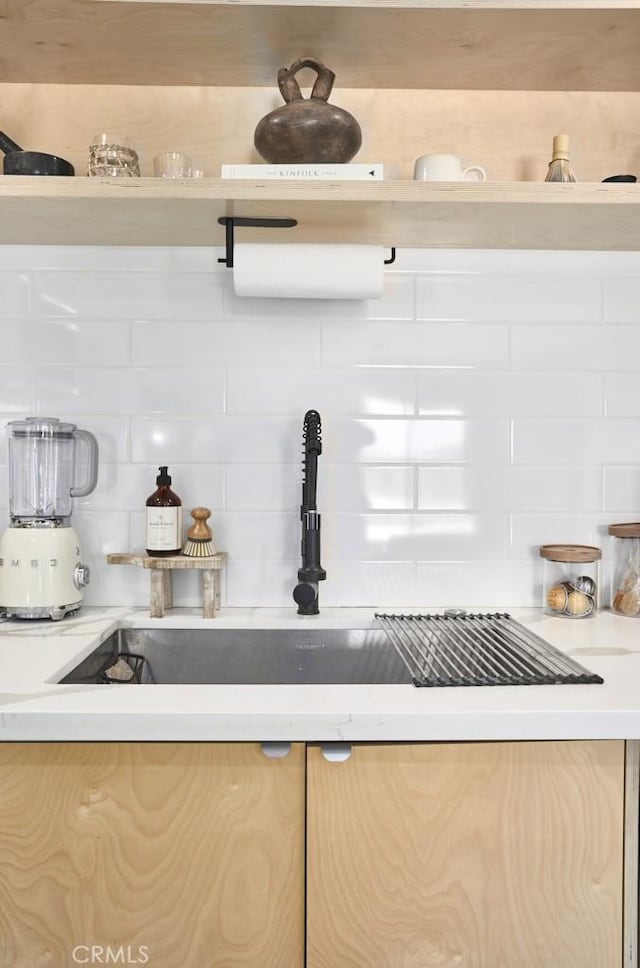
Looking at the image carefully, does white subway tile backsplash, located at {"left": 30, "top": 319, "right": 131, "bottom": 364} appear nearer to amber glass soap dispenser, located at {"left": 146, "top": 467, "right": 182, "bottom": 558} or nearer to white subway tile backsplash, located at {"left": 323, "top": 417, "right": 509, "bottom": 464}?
amber glass soap dispenser, located at {"left": 146, "top": 467, "right": 182, "bottom": 558}

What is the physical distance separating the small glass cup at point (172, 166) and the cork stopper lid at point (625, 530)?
1.11 meters

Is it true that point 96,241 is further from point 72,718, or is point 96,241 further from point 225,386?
point 72,718

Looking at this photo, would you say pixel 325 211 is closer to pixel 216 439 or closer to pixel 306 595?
pixel 216 439

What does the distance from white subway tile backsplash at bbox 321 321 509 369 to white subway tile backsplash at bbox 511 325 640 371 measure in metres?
0.04

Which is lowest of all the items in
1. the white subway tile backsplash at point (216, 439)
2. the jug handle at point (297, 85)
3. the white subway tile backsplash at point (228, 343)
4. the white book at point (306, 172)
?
the white subway tile backsplash at point (216, 439)

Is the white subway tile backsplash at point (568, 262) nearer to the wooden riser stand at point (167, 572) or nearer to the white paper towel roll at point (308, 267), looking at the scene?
the white paper towel roll at point (308, 267)

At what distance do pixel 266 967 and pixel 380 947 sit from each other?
15cm

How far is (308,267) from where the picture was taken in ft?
Result: 4.63

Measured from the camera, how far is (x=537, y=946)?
0.99m

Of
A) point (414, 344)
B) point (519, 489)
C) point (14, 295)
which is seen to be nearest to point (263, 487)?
point (414, 344)

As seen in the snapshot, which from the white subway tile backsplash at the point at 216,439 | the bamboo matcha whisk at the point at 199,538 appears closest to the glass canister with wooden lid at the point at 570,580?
the white subway tile backsplash at the point at 216,439

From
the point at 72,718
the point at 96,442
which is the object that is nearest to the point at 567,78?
the point at 96,442

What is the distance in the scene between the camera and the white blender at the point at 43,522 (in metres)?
1.39

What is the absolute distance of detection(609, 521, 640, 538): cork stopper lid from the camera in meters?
1.53
